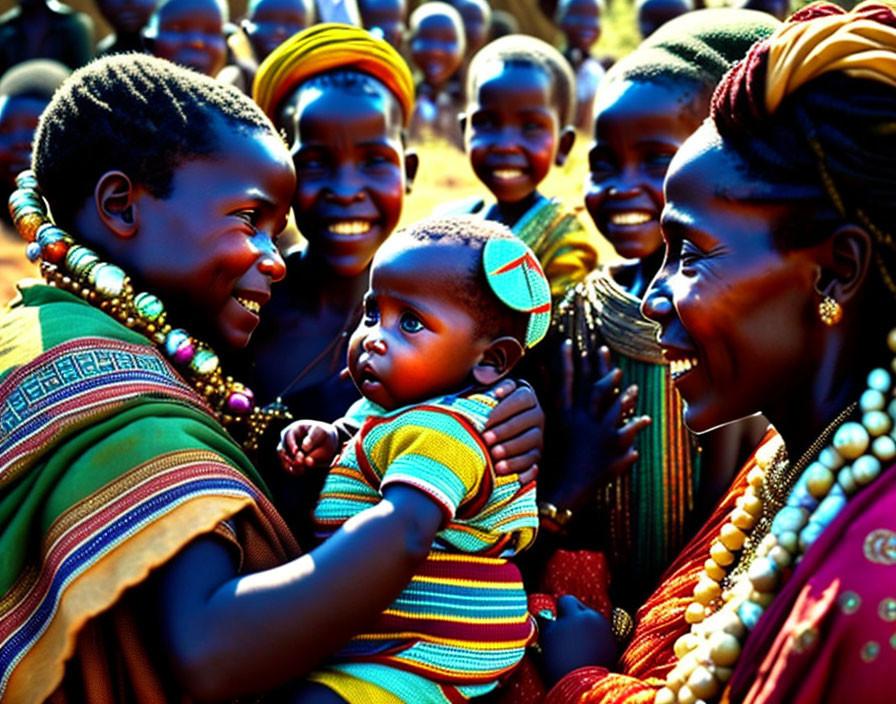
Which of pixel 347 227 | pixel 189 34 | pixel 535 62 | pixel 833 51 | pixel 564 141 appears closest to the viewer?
pixel 833 51

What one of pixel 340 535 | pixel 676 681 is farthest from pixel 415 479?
pixel 676 681

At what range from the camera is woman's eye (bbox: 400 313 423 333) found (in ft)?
8.65

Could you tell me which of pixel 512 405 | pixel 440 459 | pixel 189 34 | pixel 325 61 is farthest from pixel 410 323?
pixel 189 34

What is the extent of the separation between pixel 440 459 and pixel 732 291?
2.32 feet

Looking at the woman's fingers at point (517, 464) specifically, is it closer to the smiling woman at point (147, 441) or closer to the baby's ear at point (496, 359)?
the baby's ear at point (496, 359)

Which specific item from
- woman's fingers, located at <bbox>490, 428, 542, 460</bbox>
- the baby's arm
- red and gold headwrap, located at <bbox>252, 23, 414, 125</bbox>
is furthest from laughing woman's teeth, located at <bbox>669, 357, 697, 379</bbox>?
red and gold headwrap, located at <bbox>252, 23, 414, 125</bbox>

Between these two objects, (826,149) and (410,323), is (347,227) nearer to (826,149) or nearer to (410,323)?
(410,323)

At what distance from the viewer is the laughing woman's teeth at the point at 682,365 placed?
2.26 meters

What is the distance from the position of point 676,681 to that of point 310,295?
2.10m

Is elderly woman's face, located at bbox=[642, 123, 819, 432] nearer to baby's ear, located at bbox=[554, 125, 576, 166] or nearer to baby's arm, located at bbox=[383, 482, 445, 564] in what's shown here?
baby's arm, located at bbox=[383, 482, 445, 564]

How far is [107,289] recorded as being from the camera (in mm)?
2430

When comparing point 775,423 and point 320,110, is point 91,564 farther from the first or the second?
point 320,110

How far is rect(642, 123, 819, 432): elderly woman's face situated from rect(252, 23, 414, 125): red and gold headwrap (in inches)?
76.1

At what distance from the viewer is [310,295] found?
3809 millimetres
